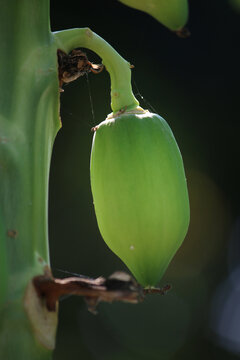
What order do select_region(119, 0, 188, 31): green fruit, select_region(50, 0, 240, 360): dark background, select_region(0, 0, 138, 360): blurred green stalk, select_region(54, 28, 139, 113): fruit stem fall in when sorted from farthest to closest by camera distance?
select_region(50, 0, 240, 360): dark background → select_region(119, 0, 188, 31): green fruit → select_region(54, 28, 139, 113): fruit stem → select_region(0, 0, 138, 360): blurred green stalk

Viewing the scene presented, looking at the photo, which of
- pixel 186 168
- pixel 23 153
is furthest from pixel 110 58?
pixel 186 168

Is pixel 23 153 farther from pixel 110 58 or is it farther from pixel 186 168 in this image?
pixel 186 168

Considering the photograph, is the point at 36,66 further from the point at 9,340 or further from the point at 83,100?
the point at 83,100

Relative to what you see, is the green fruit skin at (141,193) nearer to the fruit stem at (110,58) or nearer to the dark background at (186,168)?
the fruit stem at (110,58)

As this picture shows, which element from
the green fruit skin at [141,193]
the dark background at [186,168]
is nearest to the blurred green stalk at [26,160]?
the green fruit skin at [141,193]

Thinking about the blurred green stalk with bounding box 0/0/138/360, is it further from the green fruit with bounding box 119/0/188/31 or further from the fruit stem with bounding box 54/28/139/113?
the green fruit with bounding box 119/0/188/31

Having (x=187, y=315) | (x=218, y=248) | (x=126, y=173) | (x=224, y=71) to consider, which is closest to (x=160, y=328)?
(x=187, y=315)

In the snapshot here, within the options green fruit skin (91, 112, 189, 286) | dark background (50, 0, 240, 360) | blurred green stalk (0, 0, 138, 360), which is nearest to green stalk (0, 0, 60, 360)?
blurred green stalk (0, 0, 138, 360)
